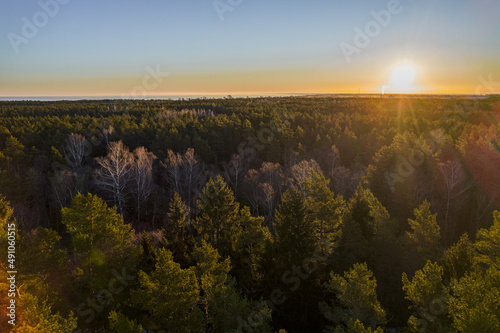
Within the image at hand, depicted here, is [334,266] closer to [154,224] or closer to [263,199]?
[263,199]

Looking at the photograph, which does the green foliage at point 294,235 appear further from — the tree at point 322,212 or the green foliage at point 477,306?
the green foliage at point 477,306

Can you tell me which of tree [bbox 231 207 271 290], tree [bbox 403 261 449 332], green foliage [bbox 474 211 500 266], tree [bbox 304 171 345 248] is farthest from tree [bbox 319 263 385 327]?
green foliage [bbox 474 211 500 266]

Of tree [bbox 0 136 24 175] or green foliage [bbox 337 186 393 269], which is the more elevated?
tree [bbox 0 136 24 175]

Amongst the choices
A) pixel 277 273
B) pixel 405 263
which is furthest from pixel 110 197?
pixel 405 263

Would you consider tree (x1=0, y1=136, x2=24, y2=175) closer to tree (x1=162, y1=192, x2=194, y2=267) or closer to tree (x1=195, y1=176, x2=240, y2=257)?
tree (x1=162, y1=192, x2=194, y2=267)

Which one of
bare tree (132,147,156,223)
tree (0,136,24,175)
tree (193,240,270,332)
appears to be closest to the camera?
tree (193,240,270,332)
